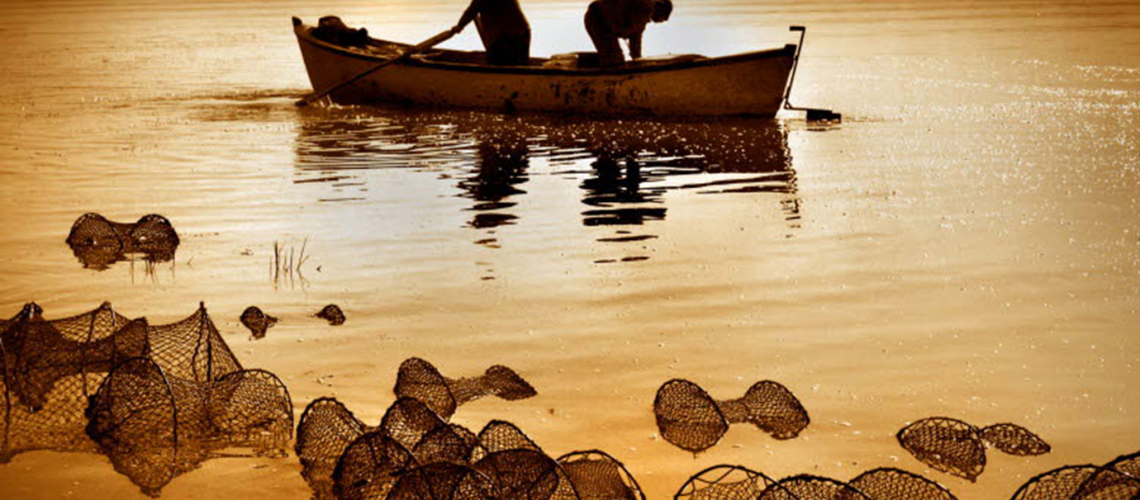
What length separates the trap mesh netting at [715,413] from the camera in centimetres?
550

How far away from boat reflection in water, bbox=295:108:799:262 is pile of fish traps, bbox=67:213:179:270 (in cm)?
252

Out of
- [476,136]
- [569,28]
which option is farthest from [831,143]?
[569,28]

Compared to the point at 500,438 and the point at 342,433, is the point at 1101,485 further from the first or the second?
the point at 342,433

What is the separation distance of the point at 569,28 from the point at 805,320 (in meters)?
35.6

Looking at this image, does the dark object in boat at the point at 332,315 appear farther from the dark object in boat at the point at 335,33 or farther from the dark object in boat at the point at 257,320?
the dark object in boat at the point at 335,33

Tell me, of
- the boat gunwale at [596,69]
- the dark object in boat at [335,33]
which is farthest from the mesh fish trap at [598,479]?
the dark object in boat at [335,33]

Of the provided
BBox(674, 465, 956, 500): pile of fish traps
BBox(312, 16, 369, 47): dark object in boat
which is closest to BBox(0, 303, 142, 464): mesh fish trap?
BBox(674, 465, 956, 500): pile of fish traps

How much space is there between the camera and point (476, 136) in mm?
16266

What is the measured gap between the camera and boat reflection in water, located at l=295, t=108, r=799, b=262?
37.7 ft

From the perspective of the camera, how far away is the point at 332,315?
7492mm

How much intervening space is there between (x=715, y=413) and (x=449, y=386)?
146 cm

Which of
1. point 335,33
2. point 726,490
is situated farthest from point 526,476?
point 335,33

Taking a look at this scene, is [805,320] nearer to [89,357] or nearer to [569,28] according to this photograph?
[89,357]

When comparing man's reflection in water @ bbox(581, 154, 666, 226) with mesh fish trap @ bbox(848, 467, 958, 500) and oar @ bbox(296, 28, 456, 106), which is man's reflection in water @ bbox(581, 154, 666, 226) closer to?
oar @ bbox(296, 28, 456, 106)
